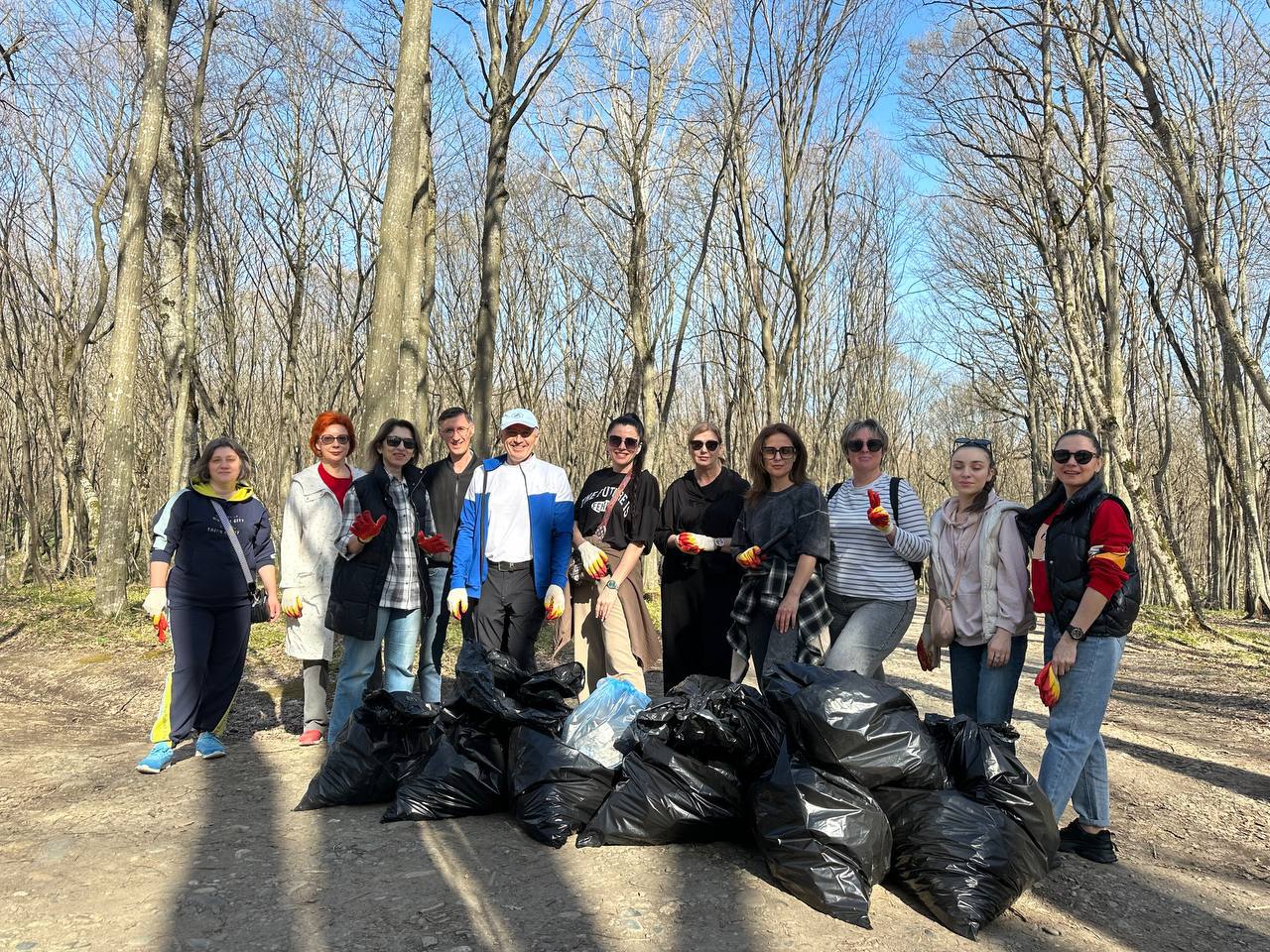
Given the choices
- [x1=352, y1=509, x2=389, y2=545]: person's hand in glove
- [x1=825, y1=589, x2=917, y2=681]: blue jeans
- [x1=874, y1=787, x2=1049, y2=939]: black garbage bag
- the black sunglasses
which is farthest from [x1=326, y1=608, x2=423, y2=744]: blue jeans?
[x1=874, y1=787, x2=1049, y2=939]: black garbage bag

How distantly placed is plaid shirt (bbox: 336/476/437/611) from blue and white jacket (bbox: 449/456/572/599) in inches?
9.0

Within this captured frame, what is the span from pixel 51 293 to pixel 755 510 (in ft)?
51.6

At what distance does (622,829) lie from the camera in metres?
3.34

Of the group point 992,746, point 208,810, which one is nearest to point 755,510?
point 992,746

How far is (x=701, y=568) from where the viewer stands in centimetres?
488

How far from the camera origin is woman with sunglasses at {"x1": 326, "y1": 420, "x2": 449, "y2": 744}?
4.48 meters

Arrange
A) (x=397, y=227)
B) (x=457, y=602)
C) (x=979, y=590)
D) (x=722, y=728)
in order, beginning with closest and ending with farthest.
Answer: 1. (x=722, y=728)
2. (x=979, y=590)
3. (x=457, y=602)
4. (x=397, y=227)

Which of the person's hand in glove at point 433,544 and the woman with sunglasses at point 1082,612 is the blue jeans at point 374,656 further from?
the woman with sunglasses at point 1082,612

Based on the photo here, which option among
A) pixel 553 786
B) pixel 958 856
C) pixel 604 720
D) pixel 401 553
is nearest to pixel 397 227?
pixel 401 553

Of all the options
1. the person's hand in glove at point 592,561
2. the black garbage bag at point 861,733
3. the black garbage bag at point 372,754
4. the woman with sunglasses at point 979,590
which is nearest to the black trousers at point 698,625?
the person's hand in glove at point 592,561

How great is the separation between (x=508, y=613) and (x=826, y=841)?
213 cm

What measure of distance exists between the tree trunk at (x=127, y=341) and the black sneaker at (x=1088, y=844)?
975 centimetres

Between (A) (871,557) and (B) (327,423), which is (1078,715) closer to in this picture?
(A) (871,557)

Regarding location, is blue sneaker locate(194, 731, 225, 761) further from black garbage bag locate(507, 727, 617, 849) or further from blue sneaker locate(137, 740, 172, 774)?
black garbage bag locate(507, 727, 617, 849)
